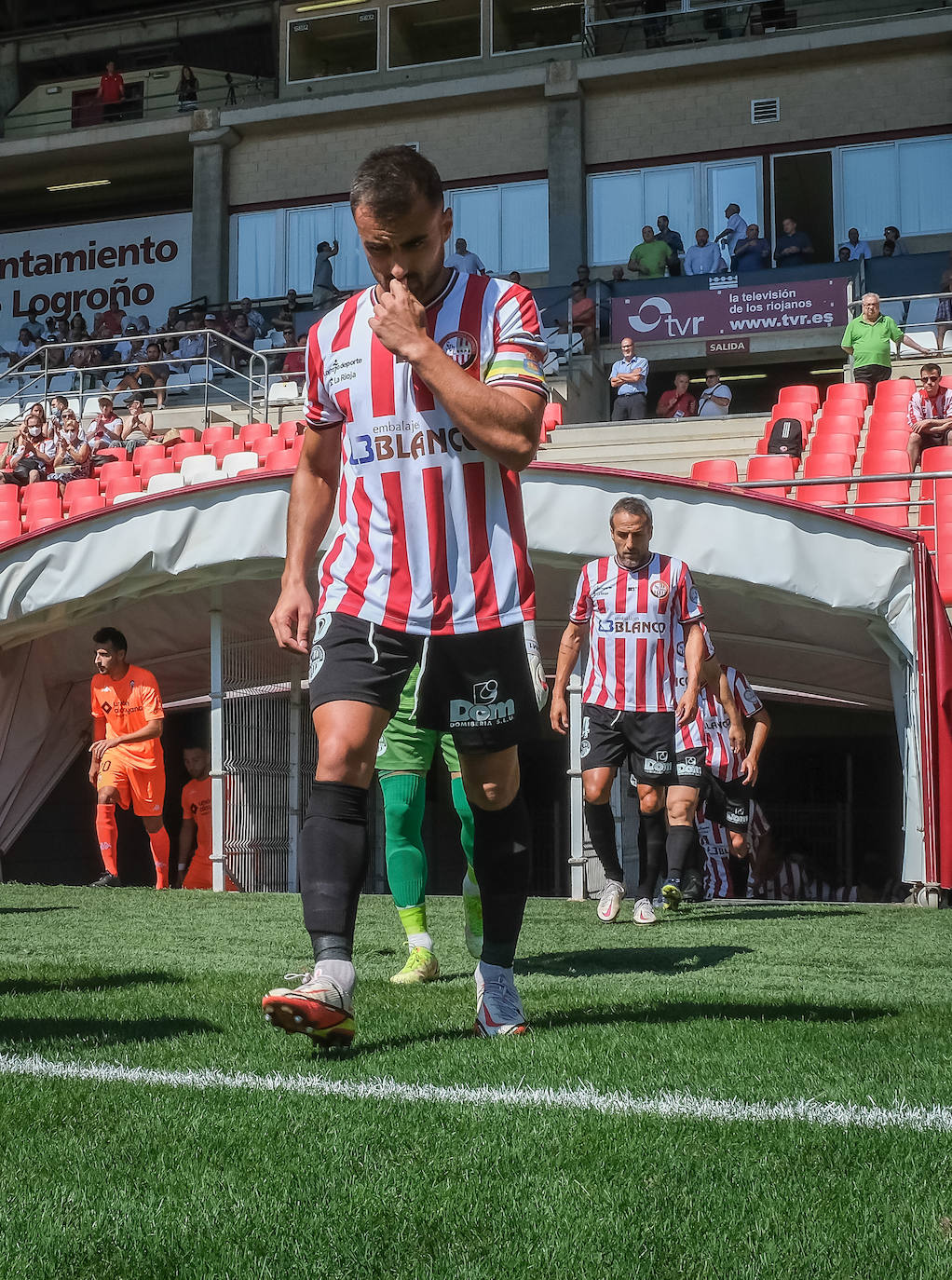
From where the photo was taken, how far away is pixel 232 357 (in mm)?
23906

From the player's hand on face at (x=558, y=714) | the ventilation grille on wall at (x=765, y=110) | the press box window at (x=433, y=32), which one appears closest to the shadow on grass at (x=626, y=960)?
the player's hand on face at (x=558, y=714)

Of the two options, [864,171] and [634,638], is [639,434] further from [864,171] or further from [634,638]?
[634,638]

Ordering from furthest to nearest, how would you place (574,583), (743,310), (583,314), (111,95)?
(111,95) → (583,314) → (743,310) → (574,583)

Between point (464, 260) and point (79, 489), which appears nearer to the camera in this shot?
point (79, 489)

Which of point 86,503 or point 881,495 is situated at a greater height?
point 86,503

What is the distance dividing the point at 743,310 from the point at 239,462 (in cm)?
839

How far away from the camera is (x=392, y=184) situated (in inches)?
124

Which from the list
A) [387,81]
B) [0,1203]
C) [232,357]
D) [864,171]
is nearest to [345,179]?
[387,81]

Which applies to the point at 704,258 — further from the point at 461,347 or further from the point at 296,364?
the point at 461,347

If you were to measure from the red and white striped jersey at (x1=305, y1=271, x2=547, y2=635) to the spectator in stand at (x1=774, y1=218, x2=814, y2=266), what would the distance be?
800 inches

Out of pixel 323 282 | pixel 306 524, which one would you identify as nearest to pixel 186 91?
pixel 323 282

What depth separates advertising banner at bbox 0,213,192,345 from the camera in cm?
3033

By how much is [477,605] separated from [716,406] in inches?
657

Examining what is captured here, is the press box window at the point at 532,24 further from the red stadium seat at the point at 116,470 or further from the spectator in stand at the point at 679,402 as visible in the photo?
the red stadium seat at the point at 116,470
